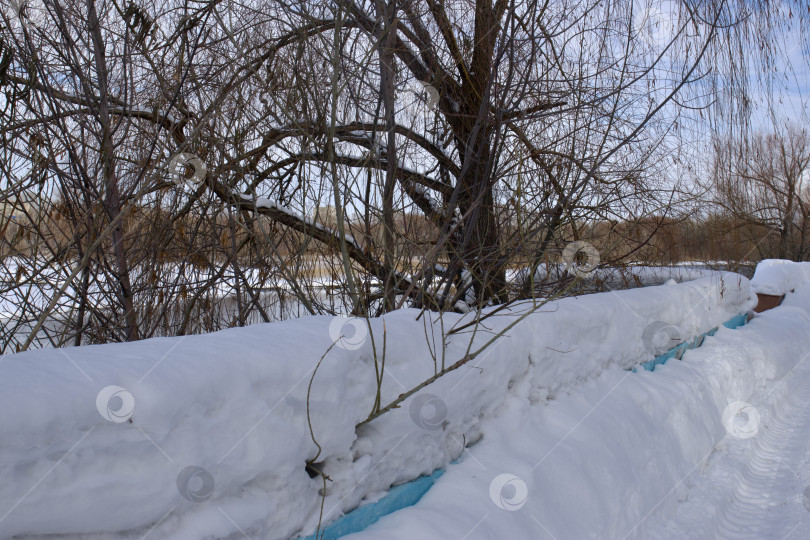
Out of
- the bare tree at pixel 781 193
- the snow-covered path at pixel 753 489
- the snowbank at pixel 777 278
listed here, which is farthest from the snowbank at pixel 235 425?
the bare tree at pixel 781 193

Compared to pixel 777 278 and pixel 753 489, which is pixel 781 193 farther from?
pixel 753 489

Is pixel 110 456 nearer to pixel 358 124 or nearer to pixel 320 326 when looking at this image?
pixel 320 326

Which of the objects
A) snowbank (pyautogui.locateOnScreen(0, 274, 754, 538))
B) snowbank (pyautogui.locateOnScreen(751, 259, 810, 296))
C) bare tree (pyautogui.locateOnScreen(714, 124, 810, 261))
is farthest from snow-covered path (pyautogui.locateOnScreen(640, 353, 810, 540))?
bare tree (pyautogui.locateOnScreen(714, 124, 810, 261))

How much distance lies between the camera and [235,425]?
65.2 inches

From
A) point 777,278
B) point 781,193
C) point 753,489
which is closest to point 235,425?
point 753,489

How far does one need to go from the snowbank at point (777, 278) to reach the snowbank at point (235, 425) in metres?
9.51

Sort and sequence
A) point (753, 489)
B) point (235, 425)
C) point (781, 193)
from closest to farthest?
point (235, 425), point (753, 489), point (781, 193)

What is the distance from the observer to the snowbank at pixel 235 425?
51.3 inches

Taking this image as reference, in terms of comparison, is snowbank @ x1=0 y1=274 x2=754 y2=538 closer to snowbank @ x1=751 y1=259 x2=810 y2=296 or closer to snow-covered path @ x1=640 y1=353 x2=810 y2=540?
snow-covered path @ x1=640 y1=353 x2=810 y2=540

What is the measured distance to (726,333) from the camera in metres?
6.32

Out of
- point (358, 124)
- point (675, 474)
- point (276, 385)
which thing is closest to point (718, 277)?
point (675, 474)

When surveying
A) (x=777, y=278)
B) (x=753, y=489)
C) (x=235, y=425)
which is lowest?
(x=753, y=489)

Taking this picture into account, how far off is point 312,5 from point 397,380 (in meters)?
2.79

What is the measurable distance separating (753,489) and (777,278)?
29.5 ft
